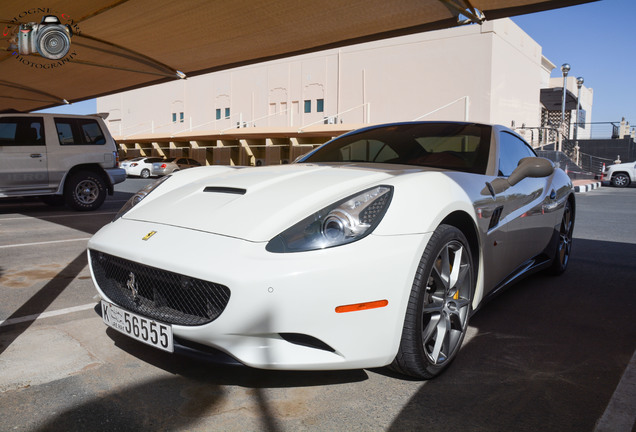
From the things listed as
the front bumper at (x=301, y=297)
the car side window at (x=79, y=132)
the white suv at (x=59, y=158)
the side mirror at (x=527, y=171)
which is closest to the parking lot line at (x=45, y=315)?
the front bumper at (x=301, y=297)

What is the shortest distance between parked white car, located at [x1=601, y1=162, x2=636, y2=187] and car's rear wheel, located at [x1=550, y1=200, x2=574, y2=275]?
65.0ft

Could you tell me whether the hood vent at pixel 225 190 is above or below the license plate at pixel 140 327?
above

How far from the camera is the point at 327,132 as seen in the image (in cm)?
2731

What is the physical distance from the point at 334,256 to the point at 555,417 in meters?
1.13

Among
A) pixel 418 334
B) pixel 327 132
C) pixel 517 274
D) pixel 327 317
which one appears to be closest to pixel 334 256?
pixel 327 317

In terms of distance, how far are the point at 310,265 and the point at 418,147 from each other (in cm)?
189

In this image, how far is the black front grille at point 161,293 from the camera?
214 cm

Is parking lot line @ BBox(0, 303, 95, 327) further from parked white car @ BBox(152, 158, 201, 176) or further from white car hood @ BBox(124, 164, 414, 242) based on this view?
parked white car @ BBox(152, 158, 201, 176)

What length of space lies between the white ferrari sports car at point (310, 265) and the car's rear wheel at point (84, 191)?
24.2 ft

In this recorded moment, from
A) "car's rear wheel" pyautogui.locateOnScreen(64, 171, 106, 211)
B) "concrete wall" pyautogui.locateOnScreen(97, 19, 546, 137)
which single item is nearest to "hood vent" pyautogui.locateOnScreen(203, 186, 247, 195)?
"car's rear wheel" pyautogui.locateOnScreen(64, 171, 106, 211)

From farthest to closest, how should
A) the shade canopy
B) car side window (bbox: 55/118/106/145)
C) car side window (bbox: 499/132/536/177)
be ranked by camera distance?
car side window (bbox: 55/118/106/145) < the shade canopy < car side window (bbox: 499/132/536/177)

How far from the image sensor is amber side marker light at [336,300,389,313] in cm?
212

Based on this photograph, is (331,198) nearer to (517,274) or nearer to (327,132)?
(517,274)

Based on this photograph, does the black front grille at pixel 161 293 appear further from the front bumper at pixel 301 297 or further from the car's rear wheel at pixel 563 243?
the car's rear wheel at pixel 563 243
